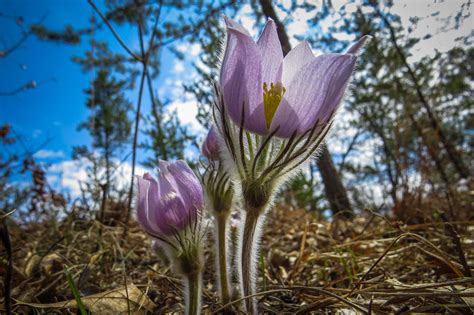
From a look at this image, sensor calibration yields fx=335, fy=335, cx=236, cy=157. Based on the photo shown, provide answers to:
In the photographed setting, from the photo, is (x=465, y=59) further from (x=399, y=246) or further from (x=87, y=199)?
(x=87, y=199)

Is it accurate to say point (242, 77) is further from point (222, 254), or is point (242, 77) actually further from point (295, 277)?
point (295, 277)

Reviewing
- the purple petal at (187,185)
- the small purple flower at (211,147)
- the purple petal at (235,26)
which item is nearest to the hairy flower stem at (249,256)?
the purple petal at (187,185)

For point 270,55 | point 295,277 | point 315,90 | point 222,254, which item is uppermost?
point 270,55

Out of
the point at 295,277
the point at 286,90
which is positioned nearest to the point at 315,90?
the point at 286,90

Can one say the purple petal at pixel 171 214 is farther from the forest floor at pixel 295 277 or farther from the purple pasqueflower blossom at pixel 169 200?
the forest floor at pixel 295 277

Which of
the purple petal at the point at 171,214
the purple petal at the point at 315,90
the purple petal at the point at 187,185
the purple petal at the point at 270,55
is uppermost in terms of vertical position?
the purple petal at the point at 270,55
